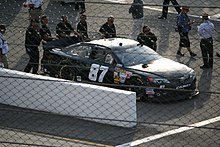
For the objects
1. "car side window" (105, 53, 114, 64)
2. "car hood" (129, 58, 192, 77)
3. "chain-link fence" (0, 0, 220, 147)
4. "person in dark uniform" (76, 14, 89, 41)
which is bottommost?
"chain-link fence" (0, 0, 220, 147)

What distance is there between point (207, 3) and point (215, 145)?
36.5 feet

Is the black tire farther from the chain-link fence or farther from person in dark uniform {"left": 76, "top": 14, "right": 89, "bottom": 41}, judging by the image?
person in dark uniform {"left": 76, "top": 14, "right": 89, "bottom": 41}

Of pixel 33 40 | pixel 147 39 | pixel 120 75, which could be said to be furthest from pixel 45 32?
pixel 120 75

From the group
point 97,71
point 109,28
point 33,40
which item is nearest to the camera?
point 97,71

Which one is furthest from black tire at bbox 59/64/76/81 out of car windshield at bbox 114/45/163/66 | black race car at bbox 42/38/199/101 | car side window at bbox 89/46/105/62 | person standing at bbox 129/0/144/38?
person standing at bbox 129/0/144/38

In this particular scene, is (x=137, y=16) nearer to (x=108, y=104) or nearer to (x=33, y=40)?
(x=33, y=40)

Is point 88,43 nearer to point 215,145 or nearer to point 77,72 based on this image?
point 77,72

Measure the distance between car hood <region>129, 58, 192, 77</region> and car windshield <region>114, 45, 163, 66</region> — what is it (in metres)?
0.14

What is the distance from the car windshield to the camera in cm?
1347

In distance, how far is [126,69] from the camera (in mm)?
13188

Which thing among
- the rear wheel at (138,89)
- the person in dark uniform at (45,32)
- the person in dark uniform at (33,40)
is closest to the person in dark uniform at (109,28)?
the person in dark uniform at (45,32)

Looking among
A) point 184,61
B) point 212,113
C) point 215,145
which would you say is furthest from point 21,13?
point 215,145

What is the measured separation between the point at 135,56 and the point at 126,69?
0.51m

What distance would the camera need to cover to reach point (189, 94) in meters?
13.2
